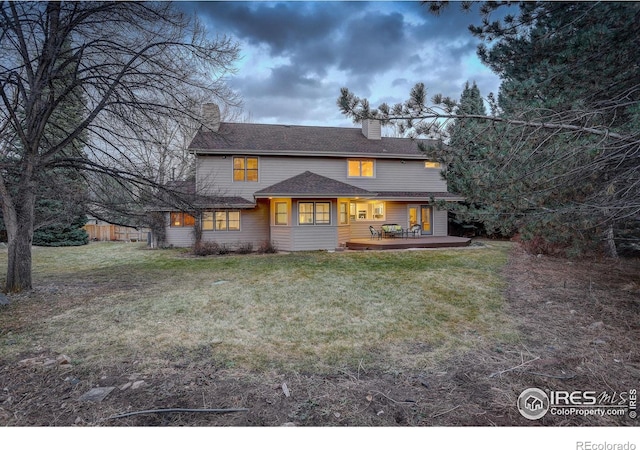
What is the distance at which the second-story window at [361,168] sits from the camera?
16062mm

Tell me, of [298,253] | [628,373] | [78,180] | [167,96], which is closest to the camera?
[628,373]

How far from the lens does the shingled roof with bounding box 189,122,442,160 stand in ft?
47.1

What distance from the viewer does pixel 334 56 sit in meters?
5.04

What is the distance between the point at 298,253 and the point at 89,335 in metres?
9.12

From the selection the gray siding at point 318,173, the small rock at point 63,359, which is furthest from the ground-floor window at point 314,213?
the small rock at point 63,359

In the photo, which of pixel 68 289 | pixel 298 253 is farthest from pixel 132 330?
pixel 298 253

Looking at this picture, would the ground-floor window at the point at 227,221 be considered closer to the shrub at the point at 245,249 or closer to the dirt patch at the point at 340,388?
the shrub at the point at 245,249

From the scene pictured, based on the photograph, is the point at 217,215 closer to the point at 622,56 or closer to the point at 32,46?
the point at 32,46

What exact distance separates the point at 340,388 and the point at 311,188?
11458mm

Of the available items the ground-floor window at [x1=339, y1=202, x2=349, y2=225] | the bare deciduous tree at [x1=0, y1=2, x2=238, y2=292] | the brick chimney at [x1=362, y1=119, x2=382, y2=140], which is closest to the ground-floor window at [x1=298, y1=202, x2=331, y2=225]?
the ground-floor window at [x1=339, y1=202, x2=349, y2=225]

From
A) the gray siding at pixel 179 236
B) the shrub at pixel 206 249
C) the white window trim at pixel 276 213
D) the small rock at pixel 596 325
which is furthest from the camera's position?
the gray siding at pixel 179 236

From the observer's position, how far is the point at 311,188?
13.9 m

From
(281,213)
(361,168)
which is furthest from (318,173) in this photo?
(281,213)
